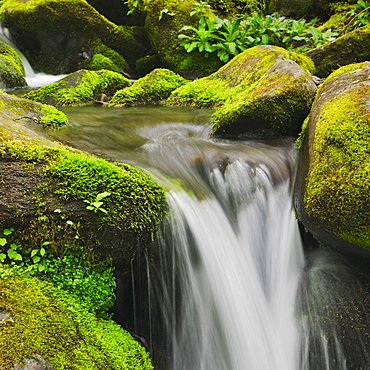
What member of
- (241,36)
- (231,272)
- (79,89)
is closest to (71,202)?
(231,272)

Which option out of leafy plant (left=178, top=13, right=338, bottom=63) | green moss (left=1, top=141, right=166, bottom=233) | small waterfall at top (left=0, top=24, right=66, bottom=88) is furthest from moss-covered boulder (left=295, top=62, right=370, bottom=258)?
small waterfall at top (left=0, top=24, right=66, bottom=88)

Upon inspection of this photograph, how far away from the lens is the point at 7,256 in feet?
8.31

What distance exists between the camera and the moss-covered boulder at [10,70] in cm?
867

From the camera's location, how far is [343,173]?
2873 mm

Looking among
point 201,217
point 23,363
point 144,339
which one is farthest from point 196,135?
point 23,363

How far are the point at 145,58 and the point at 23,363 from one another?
417 inches

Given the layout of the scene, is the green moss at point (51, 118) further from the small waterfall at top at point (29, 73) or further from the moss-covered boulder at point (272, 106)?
the small waterfall at top at point (29, 73)

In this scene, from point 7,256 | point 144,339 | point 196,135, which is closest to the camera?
point 7,256

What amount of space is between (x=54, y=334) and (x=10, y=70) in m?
8.76

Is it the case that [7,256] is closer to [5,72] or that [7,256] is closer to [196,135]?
[196,135]

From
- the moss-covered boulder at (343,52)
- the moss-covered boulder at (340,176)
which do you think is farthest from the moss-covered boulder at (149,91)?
the moss-covered boulder at (340,176)

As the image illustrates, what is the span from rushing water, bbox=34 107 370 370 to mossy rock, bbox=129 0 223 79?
243 inches

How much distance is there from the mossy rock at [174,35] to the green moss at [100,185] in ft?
23.0

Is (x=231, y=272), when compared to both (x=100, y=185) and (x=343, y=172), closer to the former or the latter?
(x=343, y=172)
